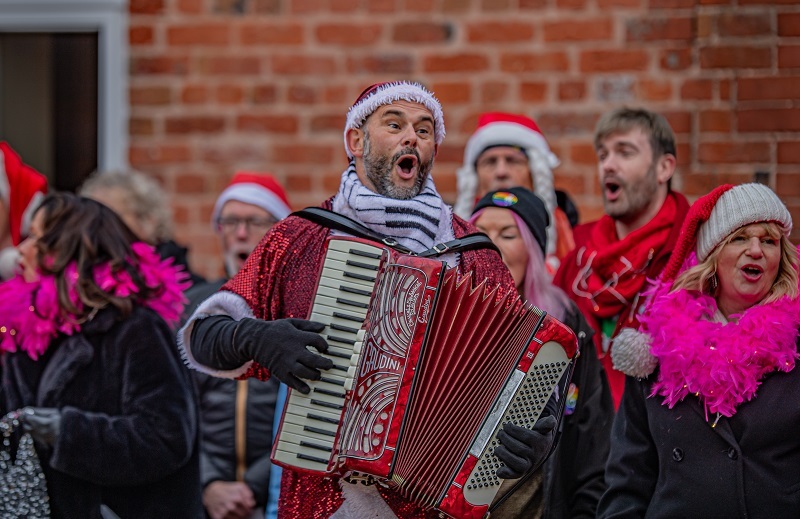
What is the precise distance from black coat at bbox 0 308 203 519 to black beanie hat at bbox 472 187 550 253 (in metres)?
1.26

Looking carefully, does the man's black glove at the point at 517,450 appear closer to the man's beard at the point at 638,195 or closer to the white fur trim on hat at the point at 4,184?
the man's beard at the point at 638,195

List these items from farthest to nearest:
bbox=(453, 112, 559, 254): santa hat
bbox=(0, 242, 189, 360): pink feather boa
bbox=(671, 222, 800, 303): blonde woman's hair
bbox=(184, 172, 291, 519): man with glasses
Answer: bbox=(453, 112, 559, 254): santa hat, bbox=(184, 172, 291, 519): man with glasses, bbox=(0, 242, 189, 360): pink feather boa, bbox=(671, 222, 800, 303): blonde woman's hair

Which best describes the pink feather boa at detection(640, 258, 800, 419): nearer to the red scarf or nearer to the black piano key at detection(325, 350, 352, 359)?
the red scarf

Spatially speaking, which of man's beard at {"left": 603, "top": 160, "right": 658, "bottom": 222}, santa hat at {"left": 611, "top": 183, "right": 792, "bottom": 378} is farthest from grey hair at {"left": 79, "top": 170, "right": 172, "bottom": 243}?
santa hat at {"left": 611, "top": 183, "right": 792, "bottom": 378}

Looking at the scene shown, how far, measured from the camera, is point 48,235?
14.7 ft

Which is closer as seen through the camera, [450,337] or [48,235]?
[450,337]

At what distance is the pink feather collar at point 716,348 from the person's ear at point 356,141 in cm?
105

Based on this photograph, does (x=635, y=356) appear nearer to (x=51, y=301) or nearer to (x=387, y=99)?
(x=387, y=99)

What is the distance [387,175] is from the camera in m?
3.71

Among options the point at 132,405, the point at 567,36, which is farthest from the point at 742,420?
the point at 567,36

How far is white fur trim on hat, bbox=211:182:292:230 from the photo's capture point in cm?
565

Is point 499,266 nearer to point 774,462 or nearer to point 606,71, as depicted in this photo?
point 774,462

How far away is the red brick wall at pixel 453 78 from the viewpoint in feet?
19.3

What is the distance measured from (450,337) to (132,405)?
1.34 metres
